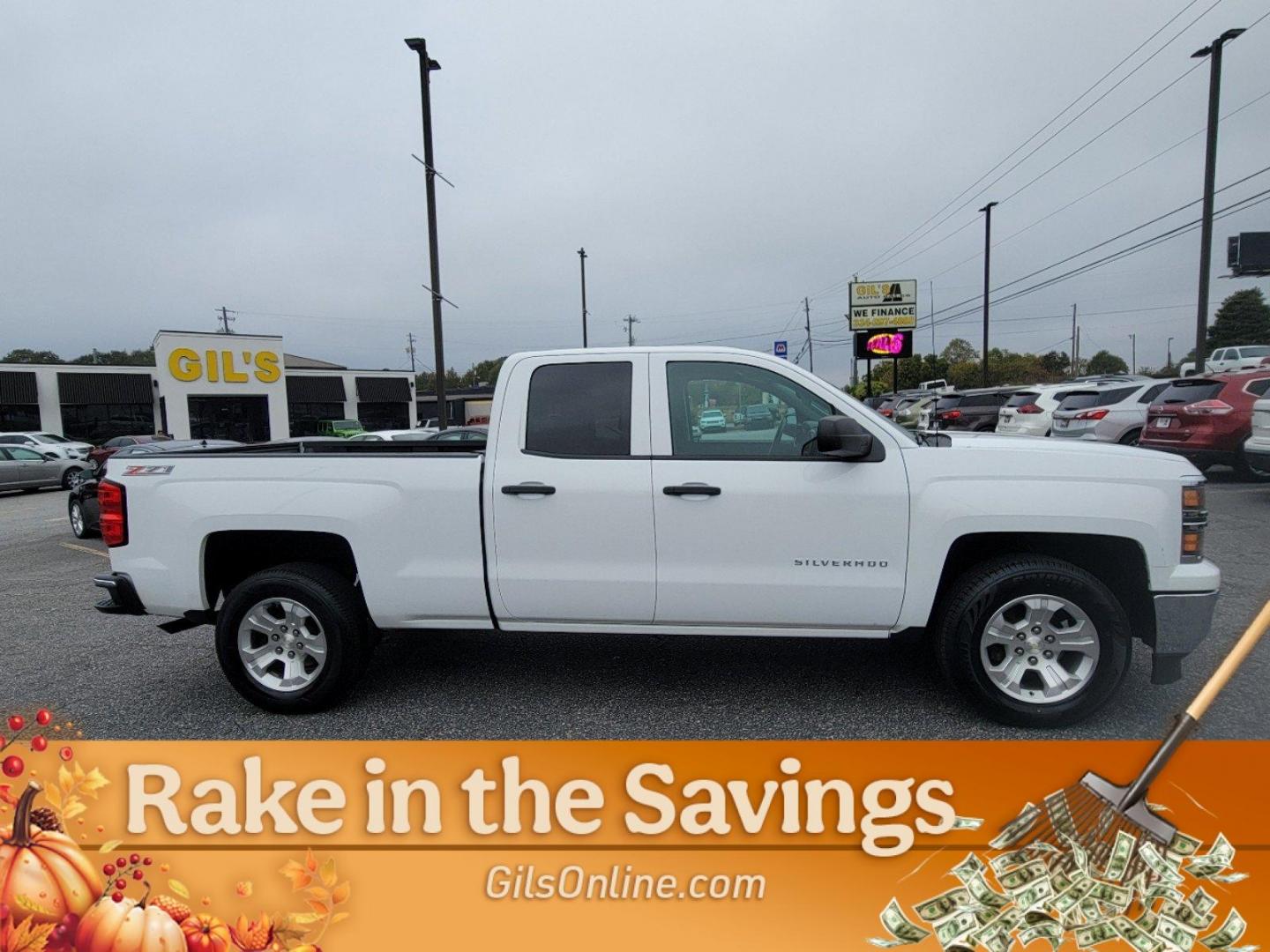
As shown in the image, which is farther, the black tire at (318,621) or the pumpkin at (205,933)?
the black tire at (318,621)

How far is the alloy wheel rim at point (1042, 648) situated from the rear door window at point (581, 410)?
1.95 meters

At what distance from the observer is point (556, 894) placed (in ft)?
7.91

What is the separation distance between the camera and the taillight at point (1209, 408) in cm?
1082

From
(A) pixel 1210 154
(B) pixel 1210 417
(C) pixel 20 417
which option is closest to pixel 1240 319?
(A) pixel 1210 154

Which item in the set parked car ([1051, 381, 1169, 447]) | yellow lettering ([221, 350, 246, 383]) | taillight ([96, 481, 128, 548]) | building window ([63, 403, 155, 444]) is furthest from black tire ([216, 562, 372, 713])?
building window ([63, 403, 155, 444])

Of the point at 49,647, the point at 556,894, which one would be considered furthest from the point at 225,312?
the point at 556,894

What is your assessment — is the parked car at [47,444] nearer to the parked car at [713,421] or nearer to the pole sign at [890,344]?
the parked car at [713,421]

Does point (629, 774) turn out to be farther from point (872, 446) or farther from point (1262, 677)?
point (1262, 677)

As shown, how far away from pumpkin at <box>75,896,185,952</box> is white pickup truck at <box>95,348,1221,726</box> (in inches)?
58.2

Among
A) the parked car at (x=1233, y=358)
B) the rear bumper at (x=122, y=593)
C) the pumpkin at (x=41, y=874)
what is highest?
the parked car at (x=1233, y=358)

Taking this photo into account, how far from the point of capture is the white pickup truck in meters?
3.41

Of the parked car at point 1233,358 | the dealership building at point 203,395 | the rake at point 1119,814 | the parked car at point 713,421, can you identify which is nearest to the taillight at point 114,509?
the parked car at point 713,421

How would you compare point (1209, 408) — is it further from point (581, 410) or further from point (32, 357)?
point (32, 357)

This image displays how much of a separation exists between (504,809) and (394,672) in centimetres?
183
